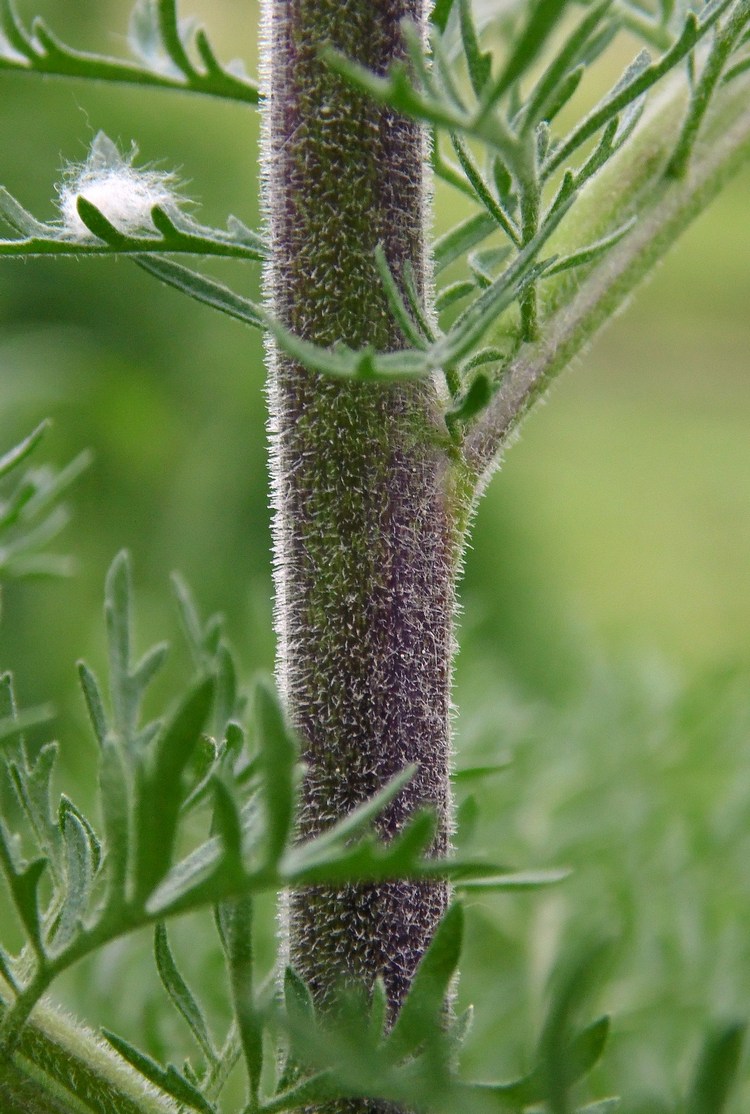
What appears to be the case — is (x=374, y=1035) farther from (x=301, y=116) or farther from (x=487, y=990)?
(x=487, y=990)

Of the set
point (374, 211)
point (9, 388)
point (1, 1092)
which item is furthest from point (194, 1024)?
point (9, 388)

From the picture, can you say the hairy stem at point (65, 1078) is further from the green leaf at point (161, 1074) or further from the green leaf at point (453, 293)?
the green leaf at point (453, 293)

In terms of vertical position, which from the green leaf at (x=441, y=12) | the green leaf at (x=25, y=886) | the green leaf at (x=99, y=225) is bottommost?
the green leaf at (x=25, y=886)

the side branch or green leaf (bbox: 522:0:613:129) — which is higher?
green leaf (bbox: 522:0:613:129)

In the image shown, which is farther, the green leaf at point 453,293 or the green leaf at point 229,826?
the green leaf at point 453,293

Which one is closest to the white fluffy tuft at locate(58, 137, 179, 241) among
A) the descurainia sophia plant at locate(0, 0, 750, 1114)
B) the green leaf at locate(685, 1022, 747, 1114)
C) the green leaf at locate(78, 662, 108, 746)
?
the descurainia sophia plant at locate(0, 0, 750, 1114)

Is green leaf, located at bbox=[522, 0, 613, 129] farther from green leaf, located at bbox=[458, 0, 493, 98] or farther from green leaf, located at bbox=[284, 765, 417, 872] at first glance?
green leaf, located at bbox=[284, 765, 417, 872]

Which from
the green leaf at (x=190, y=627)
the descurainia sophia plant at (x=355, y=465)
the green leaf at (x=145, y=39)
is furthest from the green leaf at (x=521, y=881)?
the green leaf at (x=145, y=39)
